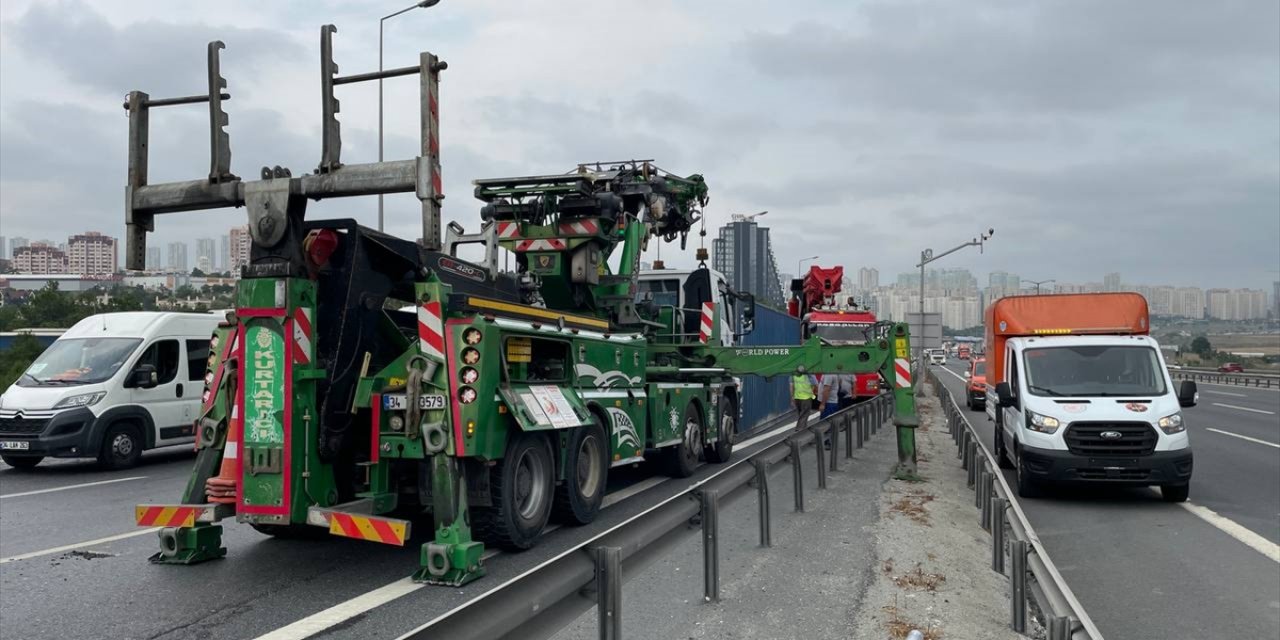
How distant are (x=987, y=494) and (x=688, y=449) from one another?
14.9ft

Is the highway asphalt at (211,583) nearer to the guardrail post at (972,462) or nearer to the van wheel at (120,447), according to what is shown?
the van wheel at (120,447)

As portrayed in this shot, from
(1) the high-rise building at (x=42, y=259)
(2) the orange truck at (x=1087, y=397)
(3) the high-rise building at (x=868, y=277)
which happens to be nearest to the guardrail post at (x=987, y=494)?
(2) the orange truck at (x=1087, y=397)

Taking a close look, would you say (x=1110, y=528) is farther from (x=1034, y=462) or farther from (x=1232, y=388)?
(x=1232, y=388)

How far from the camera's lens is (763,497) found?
8.12m

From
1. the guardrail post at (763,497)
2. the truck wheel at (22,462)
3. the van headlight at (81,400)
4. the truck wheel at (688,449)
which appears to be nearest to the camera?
the guardrail post at (763,497)

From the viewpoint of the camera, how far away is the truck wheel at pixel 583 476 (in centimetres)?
874

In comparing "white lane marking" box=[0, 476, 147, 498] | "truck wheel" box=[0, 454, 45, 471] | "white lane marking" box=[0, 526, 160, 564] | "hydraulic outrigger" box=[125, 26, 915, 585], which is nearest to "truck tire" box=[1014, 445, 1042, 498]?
"hydraulic outrigger" box=[125, 26, 915, 585]

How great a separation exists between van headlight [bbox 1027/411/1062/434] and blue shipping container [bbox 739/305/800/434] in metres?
8.06

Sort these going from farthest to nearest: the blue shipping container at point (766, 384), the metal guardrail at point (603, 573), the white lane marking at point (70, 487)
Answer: the blue shipping container at point (766, 384)
the white lane marking at point (70, 487)
the metal guardrail at point (603, 573)

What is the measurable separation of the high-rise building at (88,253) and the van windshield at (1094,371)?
89.0m

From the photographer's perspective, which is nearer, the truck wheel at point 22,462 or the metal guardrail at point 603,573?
the metal guardrail at point 603,573

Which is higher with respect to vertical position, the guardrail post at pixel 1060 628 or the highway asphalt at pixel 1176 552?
the guardrail post at pixel 1060 628

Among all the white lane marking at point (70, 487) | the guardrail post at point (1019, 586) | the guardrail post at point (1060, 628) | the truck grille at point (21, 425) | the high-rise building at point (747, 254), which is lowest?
the white lane marking at point (70, 487)

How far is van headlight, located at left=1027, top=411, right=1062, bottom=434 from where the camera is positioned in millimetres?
11703
